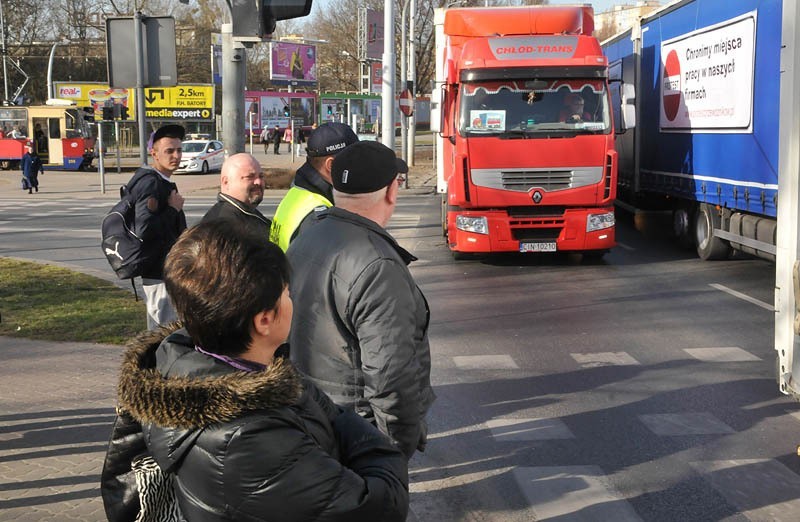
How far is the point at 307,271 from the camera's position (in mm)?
3342

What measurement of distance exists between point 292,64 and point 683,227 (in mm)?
71041

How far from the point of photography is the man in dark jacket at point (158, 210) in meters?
6.20

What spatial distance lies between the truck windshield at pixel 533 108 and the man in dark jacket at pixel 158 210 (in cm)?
804

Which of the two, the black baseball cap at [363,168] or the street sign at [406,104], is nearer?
the black baseball cap at [363,168]

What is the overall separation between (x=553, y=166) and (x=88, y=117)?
Answer: 2622 centimetres

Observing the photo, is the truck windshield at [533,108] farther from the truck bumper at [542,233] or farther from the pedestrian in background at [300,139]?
the pedestrian in background at [300,139]

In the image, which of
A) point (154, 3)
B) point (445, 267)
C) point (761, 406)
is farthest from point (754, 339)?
point (154, 3)

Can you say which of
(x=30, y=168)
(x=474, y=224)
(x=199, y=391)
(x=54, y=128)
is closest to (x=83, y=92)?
(x=54, y=128)

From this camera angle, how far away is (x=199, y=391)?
196 cm

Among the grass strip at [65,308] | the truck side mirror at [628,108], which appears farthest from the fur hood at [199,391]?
the truck side mirror at [628,108]

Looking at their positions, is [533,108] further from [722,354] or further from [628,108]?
[722,354]

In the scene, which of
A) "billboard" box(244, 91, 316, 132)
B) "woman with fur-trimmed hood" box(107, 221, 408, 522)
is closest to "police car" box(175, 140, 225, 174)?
"billboard" box(244, 91, 316, 132)

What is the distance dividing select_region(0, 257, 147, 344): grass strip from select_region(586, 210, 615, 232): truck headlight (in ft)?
20.8

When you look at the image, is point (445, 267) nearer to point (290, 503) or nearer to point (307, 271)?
point (307, 271)
